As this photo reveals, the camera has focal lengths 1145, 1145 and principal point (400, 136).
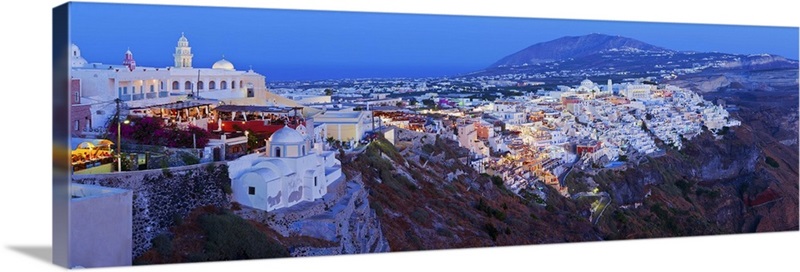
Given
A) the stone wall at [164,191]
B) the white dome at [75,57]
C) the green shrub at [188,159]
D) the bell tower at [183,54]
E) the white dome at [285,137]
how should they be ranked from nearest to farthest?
1. the white dome at [75,57]
2. the stone wall at [164,191]
3. the green shrub at [188,159]
4. the bell tower at [183,54]
5. the white dome at [285,137]

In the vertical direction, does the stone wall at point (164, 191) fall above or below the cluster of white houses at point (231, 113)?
below

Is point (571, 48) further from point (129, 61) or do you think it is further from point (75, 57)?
point (75, 57)

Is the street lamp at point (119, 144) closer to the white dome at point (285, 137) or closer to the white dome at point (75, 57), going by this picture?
the white dome at point (75, 57)

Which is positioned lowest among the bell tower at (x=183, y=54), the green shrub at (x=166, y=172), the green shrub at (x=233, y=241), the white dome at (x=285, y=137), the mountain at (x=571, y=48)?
the green shrub at (x=233, y=241)

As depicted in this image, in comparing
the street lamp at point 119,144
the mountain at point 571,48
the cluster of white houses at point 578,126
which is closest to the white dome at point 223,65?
the street lamp at point 119,144

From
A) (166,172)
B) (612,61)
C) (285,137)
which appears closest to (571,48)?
(612,61)

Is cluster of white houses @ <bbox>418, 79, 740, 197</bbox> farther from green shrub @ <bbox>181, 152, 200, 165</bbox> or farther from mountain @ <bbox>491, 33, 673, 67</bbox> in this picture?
green shrub @ <bbox>181, 152, 200, 165</bbox>

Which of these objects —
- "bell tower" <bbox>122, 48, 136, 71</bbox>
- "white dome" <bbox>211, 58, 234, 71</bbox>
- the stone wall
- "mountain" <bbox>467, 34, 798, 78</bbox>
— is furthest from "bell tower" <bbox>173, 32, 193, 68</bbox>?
"mountain" <bbox>467, 34, 798, 78</bbox>
